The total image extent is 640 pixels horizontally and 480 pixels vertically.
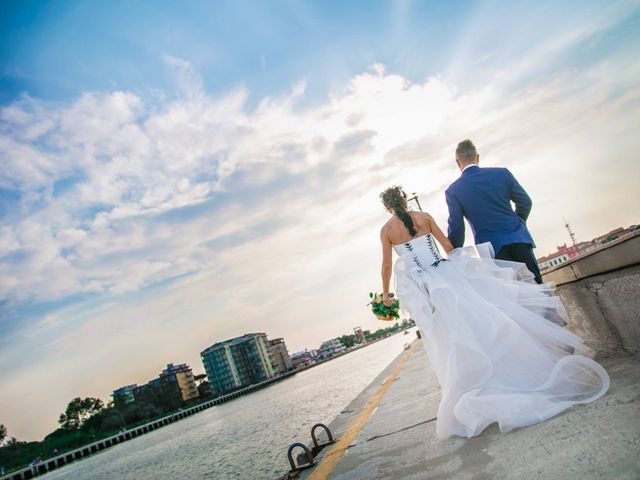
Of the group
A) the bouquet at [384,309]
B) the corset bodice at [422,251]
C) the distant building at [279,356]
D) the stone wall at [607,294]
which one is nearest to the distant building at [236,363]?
the distant building at [279,356]

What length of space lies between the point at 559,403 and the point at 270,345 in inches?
6828

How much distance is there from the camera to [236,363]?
144625 mm

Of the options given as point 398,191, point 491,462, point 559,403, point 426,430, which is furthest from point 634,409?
point 398,191

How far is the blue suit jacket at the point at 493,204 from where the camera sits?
3715 mm

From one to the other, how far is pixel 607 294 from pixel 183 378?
542ft

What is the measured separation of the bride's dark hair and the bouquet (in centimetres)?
107

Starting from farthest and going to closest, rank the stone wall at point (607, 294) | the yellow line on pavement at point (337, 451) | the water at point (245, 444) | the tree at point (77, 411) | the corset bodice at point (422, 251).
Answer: the tree at point (77, 411) < the water at point (245, 444) < the corset bodice at point (422, 251) < the yellow line on pavement at point (337, 451) < the stone wall at point (607, 294)

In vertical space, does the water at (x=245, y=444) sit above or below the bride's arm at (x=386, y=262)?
below

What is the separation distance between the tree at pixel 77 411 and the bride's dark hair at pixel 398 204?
144398mm

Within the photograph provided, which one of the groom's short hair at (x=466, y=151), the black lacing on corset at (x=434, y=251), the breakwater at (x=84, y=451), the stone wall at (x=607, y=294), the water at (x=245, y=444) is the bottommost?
the breakwater at (x=84, y=451)

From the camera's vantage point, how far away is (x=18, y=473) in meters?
64.6

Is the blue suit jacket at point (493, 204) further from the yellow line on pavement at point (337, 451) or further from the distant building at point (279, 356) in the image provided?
the distant building at point (279, 356)

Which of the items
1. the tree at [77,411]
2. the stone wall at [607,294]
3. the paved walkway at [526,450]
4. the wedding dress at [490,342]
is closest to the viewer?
the paved walkway at [526,450]

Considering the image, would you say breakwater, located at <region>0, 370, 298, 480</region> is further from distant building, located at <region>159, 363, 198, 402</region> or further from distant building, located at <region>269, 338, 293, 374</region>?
distant building, located at <region>269, 338, 293, 374</region>
